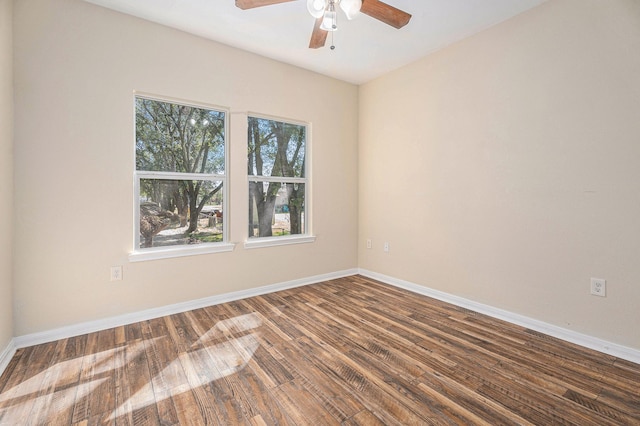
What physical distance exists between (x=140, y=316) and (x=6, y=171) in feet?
4.91

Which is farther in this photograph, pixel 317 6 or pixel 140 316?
pixel 140 316

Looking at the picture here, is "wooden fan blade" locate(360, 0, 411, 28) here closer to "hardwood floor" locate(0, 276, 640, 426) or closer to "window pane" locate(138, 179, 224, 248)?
"window pane" locate(138, 179, 224, 248)

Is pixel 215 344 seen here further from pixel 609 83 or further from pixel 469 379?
pixel 609 83

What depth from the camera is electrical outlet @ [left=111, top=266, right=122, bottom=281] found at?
2621 millimetres

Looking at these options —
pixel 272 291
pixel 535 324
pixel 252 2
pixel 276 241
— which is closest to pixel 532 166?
pixel 535 324

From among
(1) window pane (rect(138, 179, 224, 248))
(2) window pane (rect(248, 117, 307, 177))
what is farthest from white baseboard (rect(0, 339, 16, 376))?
(2) window pane (rect(248, 117, 307, 177))

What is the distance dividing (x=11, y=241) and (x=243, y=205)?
1.85 meters

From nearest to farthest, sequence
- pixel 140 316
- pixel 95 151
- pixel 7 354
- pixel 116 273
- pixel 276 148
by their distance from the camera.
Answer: pixel 7 354 < pixel 95 151 < pixel 116 273 < pixel 140 316 < pixel 276 148

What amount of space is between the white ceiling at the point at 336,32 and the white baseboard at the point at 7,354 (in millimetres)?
2732

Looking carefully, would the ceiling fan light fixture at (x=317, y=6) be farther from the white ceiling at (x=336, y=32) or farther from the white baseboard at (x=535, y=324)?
the white baseboard at (x=535, y=324)

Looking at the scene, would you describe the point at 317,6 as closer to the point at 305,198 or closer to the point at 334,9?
the point at 334,9

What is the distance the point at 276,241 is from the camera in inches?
142

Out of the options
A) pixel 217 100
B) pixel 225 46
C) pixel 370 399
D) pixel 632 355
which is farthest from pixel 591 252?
pixel 225 46

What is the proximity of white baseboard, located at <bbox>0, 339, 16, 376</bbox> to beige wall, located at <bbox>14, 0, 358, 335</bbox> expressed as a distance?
124 mm
